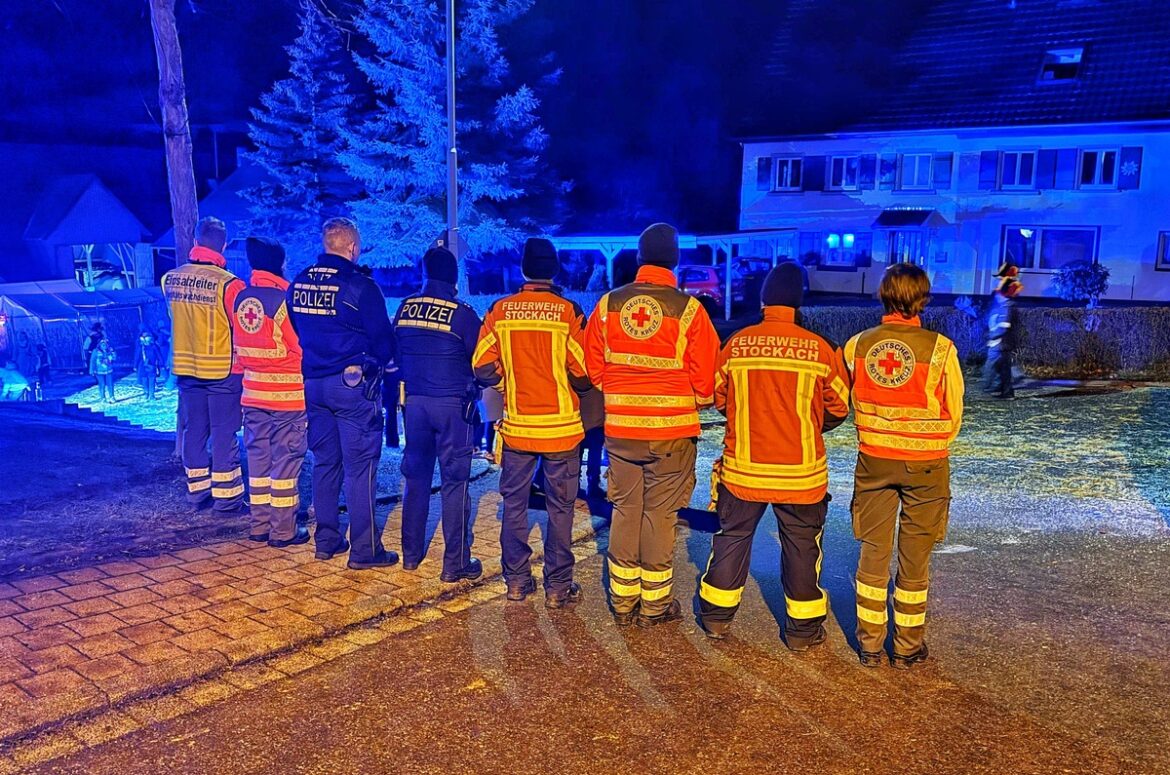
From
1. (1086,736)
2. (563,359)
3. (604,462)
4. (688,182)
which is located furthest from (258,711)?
(688,182)

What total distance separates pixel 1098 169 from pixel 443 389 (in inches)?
1132

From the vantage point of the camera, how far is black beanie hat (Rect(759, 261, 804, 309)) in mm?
4758

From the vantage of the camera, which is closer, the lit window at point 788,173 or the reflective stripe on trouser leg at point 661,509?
the reflective stripe on trouser leg at point 661,509

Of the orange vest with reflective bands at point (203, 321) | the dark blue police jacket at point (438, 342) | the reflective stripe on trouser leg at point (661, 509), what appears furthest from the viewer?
the orange vest with reflective bands at point (203, 321)

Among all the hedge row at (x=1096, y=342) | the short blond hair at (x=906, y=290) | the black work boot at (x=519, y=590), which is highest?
the short blond hair at (x=906, y=290)

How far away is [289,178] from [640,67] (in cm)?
2228

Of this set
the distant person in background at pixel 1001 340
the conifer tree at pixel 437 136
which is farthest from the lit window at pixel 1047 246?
the distant person in background at pixel 1001 340

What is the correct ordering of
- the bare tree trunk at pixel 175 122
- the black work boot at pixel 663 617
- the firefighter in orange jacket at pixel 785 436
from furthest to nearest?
the bare tree trunk at pixel 175 122, the black work boot at pixel 663 617, the firefighter in orange jacket at pixel 785 436

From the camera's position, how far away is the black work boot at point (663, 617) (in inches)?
207

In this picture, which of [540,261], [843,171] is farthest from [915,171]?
[540,261]

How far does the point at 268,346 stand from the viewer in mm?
6340

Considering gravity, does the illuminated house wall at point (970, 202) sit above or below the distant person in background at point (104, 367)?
above

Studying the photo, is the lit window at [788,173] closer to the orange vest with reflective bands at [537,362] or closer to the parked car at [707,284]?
the parked car at [707,284]

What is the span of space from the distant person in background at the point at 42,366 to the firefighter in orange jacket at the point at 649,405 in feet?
43.7
